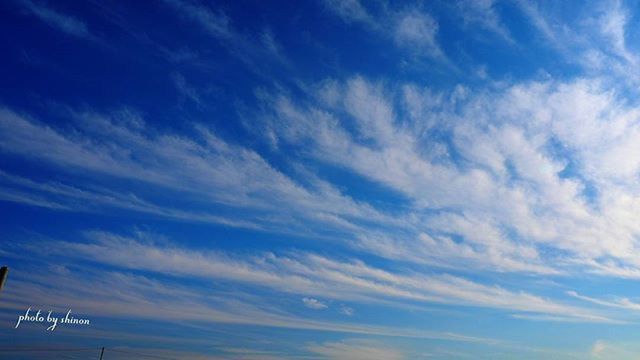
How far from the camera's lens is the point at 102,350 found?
97.7 metres

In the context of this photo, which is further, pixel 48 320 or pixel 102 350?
Result: pixel 102 350

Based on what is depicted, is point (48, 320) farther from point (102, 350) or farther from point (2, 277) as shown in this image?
point (102, 350)

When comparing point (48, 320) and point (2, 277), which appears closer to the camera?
point (2, 277)

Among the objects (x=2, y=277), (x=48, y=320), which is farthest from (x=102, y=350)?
(x=2, y=277)

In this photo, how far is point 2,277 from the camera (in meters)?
27.9

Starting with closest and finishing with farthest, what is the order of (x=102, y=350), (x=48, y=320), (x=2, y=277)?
(x=2, y=277), (x=48, y=320), (x=102, y=350)

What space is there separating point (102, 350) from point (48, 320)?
60359 mm

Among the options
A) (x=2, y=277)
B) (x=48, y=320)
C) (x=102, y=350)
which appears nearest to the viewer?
(x=2, y=277)

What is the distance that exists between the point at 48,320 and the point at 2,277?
22.5m

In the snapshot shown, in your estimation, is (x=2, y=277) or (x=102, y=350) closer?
(x=2, y=277)

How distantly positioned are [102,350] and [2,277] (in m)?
82.8
